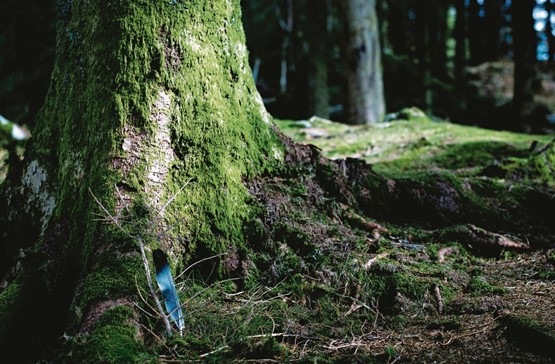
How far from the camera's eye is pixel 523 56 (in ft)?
37.7

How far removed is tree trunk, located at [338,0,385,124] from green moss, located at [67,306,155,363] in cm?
906

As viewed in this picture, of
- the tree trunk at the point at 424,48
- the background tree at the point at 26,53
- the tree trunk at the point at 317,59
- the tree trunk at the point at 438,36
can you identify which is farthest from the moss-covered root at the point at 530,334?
the tree trunk at the point at 438,36

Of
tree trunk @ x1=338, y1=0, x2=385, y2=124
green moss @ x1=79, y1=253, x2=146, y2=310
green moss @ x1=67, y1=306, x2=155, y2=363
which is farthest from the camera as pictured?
tree trunk @ x1=338, y1=0, x2=385, y2=124

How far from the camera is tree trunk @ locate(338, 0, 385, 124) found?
10.5m

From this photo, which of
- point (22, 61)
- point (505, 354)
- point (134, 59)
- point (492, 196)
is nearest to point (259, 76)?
A: point (22, 61)

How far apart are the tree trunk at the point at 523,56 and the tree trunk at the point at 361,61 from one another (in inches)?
128

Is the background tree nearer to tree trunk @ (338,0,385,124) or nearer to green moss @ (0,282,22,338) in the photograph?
tree trunk @ (338,0,385,124)

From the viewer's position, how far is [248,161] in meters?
3.55

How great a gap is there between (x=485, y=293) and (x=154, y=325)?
79.4 inches

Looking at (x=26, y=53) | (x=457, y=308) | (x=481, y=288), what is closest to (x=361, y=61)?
(x=481, y=288)

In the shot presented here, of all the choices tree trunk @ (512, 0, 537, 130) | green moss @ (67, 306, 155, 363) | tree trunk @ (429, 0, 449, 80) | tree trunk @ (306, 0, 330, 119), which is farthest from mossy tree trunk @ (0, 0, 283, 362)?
tree trunk @ (429, 0, 449, 80)

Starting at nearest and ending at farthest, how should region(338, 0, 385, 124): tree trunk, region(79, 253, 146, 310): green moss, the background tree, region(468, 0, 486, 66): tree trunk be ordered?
region(79, 253, 146, 310): green moss
region(338, 0, 385, 124): tree trunk
the background tree
region(468, 0, 486, 66): tree trunk

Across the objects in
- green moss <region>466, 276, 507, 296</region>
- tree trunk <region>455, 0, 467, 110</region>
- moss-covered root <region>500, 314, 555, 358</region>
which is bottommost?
green moss <region>466, 276, 507, 296</region>

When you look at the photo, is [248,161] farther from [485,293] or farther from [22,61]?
[22,61]
